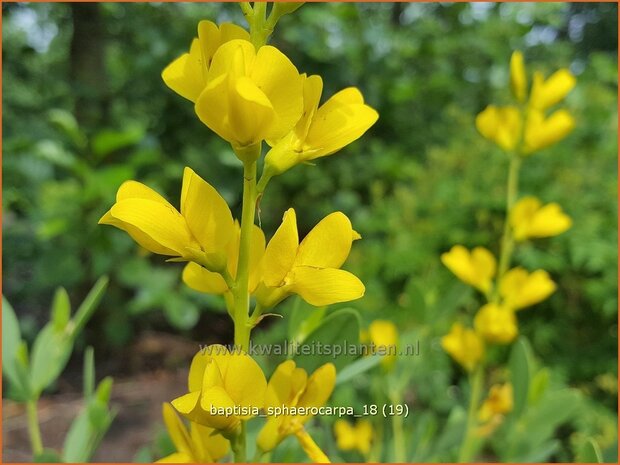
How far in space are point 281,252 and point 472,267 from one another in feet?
1.43

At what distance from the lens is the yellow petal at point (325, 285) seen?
0.96ft

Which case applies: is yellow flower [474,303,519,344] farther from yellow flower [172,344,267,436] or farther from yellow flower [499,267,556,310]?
yellow flower [172,344,267,436]

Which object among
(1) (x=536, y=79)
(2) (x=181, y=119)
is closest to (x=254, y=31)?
(1) (x=536, y=79)

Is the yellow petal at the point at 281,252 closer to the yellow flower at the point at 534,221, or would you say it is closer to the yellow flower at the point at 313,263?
the yellow flower at the point at 313,263

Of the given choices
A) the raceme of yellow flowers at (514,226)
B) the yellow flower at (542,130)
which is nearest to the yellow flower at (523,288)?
the raceme of yellow flowers at (514,226)

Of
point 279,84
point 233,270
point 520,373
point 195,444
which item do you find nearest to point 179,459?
point 195,444

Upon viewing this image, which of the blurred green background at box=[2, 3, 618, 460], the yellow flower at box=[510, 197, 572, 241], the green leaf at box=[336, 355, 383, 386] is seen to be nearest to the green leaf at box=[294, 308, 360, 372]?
the green leaf at box=[336, 355, 383, 386]

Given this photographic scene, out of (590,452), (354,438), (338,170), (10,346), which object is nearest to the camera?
(590,452)

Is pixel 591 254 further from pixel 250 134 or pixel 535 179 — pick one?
pixel 250 134

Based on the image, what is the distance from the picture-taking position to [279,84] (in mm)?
280

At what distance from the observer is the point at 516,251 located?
1.28 metres

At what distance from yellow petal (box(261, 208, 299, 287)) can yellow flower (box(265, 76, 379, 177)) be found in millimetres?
29

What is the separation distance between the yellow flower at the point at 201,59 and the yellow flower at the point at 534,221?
1.64 ft

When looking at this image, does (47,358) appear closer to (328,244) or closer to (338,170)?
(328,244)
